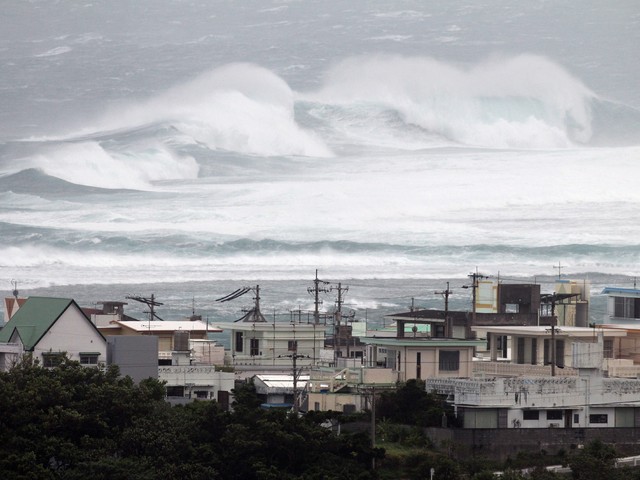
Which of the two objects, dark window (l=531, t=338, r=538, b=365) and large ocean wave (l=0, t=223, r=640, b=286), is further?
large ocean wave (l=0, t=223, r=640, b=286)

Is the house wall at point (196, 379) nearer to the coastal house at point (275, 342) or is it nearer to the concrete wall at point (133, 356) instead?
the concrete wall at point (133, 356)

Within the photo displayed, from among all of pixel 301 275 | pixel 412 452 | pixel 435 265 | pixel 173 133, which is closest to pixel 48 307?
pixel 412 452

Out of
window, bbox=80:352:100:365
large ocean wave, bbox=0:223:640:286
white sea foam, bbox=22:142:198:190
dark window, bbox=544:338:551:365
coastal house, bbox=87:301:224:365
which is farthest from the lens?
white sea foam, bbox=22:142:198:190

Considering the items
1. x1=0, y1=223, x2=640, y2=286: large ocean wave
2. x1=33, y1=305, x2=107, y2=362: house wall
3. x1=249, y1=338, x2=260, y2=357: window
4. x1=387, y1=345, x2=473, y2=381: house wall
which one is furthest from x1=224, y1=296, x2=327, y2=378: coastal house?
x1=0, y1=223, x2=640, y2=286: large ocean wave

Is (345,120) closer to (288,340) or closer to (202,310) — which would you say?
(202,310)

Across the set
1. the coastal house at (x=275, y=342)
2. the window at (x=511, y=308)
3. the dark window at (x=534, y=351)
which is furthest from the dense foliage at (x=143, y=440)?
the window at (x=511, y=308)

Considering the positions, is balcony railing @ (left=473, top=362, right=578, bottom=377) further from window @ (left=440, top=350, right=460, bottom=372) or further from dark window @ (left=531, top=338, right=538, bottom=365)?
dark window @ (left=531, top=338, right=538, bottom=365)
